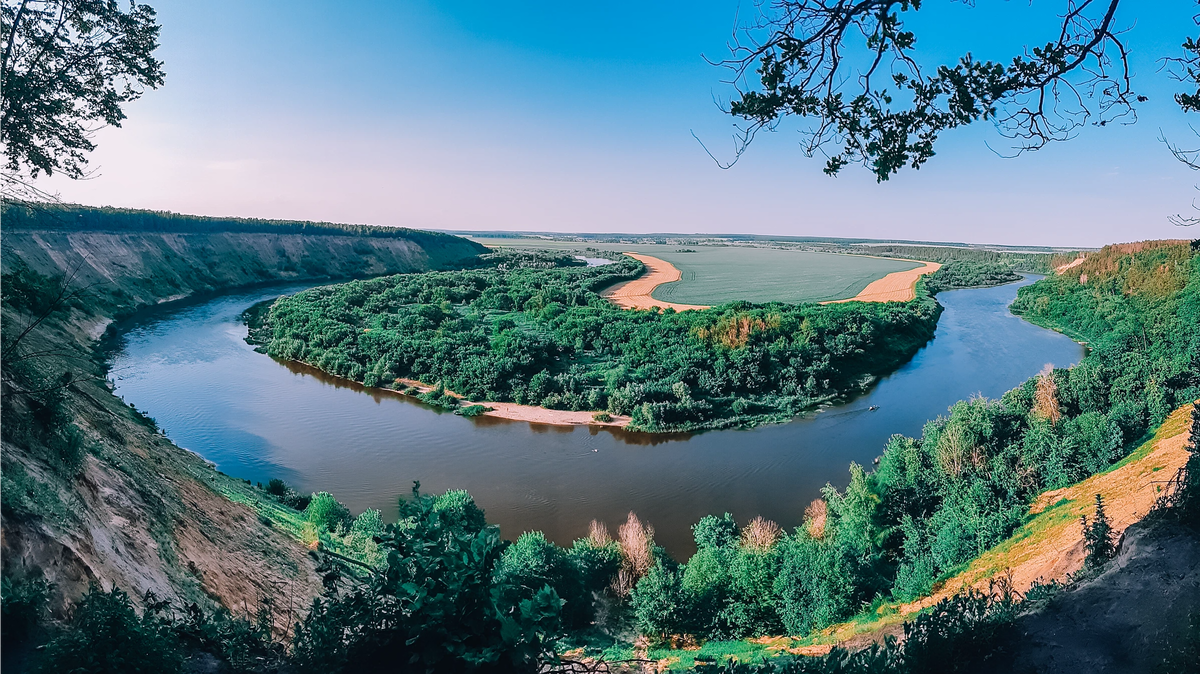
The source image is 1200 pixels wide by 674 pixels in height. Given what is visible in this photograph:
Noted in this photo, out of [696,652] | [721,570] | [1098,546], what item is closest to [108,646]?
[696,652]

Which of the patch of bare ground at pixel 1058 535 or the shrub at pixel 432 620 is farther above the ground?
the shrub at pixel 432 620

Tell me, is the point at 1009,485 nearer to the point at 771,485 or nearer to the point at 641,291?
the point at 771,485

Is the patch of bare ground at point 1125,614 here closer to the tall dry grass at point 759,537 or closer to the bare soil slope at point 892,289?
the tall dry grass at point 759,537

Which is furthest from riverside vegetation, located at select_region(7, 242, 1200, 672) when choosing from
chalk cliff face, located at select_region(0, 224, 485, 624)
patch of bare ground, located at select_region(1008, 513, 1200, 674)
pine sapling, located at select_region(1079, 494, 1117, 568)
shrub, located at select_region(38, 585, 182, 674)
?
pine sapling, located at select_region(1079, 494, 1117, 568)

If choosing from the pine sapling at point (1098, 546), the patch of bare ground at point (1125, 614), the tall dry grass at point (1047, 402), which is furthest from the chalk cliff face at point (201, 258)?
the tall dry grass at point (1047, 402)

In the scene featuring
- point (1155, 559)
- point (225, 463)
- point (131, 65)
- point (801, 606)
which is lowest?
point (225, 463)

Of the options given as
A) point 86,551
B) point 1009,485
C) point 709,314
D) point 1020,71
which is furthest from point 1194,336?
point 86,551
